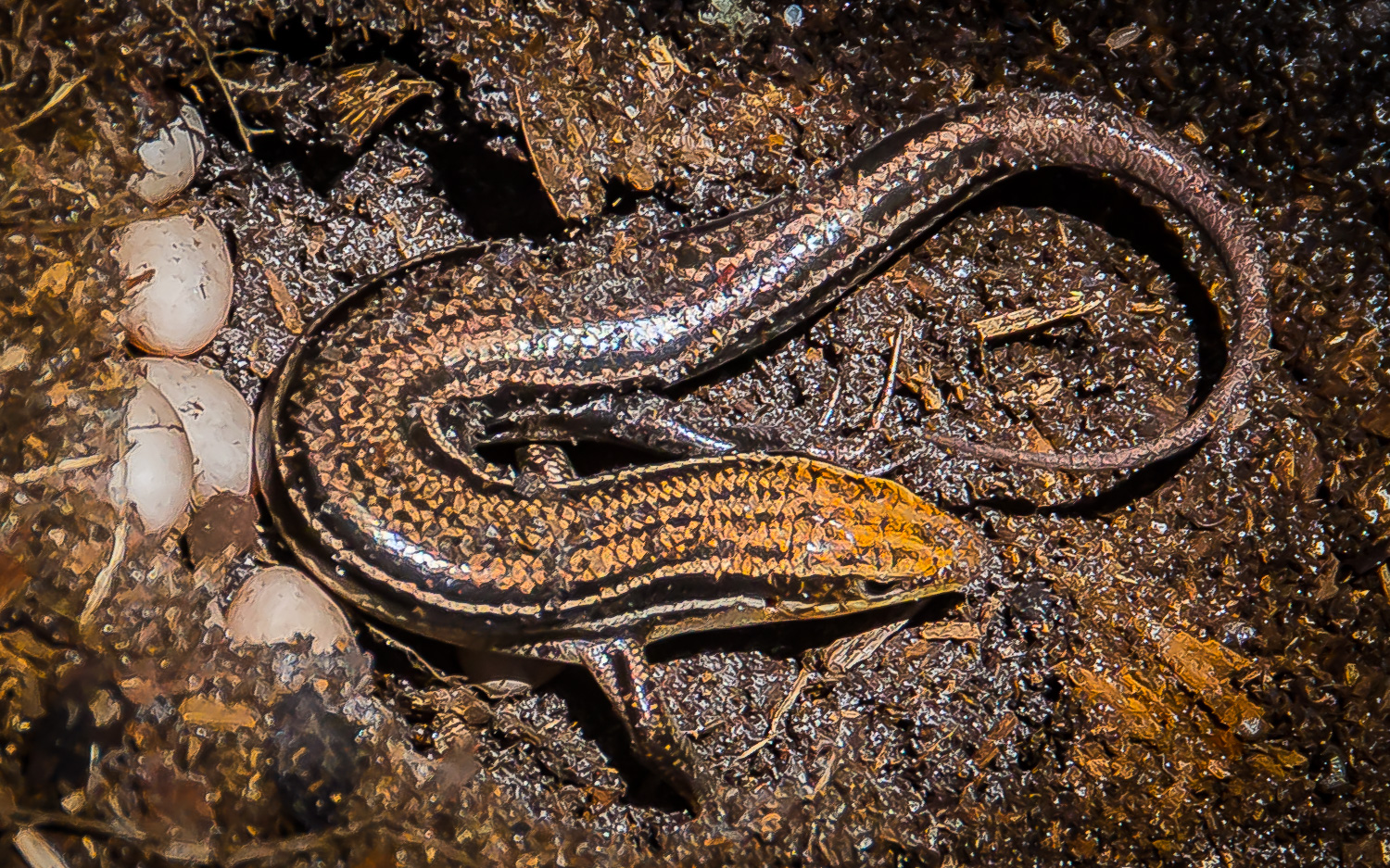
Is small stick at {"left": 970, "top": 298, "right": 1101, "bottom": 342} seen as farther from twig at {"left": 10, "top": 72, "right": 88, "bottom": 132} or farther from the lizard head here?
twig at {"left": 10, "top": 72, "right": 88, "bottom": 132}

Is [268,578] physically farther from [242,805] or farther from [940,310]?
[940,310]

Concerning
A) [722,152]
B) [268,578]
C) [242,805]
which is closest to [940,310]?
[722,152]

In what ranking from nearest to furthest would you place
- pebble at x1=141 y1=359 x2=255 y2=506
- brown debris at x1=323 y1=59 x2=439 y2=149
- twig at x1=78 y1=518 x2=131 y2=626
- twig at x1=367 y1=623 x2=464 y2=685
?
twig at x1=78 y1=518 x2=131 y2=626 < pebble at x1=141 y1=359 x2=255 y2=506 < twig at x1=367 y1=623 x2=464 y2=685 < brown debris at x1=323 y1=59 x2=439 y2=149

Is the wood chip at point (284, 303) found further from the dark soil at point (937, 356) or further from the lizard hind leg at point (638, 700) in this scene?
the lizard hind leg at point (638, 700)

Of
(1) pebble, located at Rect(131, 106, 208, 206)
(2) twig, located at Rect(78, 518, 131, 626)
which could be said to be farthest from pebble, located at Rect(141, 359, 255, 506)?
(1) pebble, located at Rect(131, 106, 208, 206)

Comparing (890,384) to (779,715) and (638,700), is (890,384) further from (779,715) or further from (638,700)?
(638,700)

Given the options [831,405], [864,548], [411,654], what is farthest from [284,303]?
[864,548]
